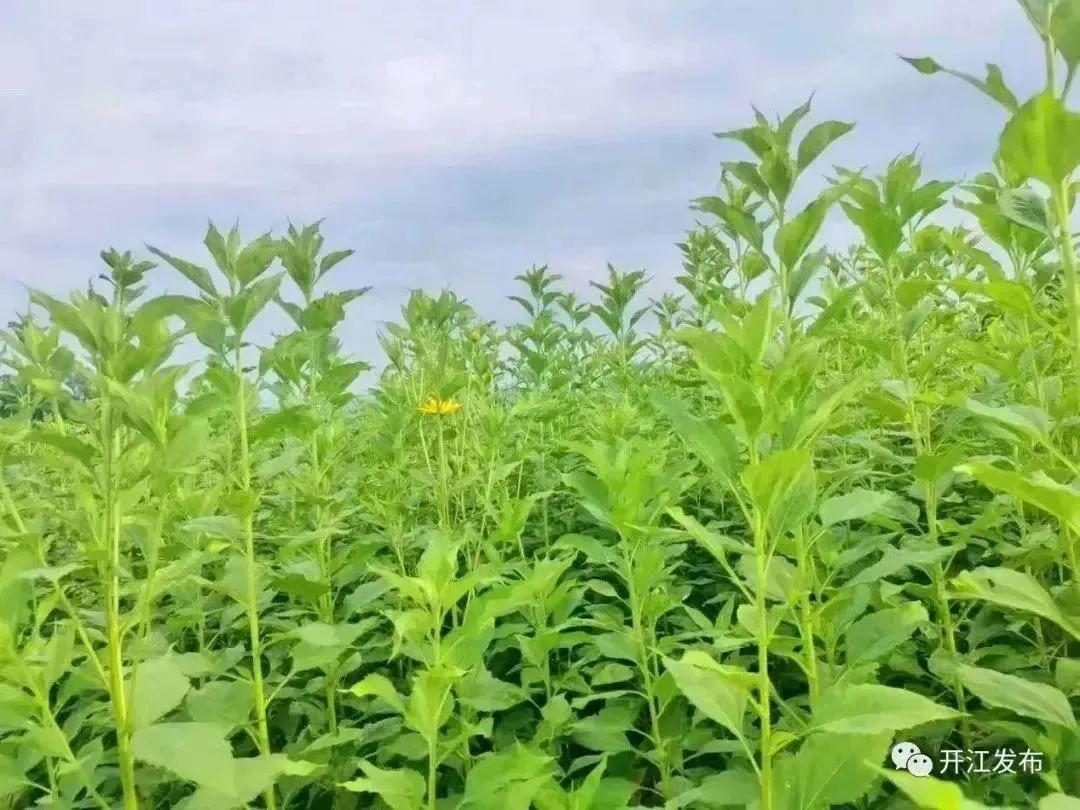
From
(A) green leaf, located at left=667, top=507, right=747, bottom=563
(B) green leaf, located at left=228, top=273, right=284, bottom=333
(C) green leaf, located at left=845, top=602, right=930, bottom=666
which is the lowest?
(C) green leaf, located at left=845, top=602, right=930, bottom=666

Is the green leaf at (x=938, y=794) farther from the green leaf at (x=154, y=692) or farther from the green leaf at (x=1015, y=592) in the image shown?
the green leaf at (x=154, y=692)

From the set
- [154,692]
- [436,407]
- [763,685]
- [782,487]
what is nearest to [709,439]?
[782,487]

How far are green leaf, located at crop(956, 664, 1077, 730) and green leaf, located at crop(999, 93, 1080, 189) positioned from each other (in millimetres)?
864

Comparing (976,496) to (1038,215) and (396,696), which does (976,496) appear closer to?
(1038,215)

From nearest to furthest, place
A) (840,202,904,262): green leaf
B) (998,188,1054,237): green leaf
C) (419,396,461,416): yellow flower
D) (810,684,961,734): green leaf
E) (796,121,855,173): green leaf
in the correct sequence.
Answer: (810,684,961,734): green leaf → (998,188,1054,237): green leaf → (796,121,855,173): green leaf → (840,202,904,262): green leaf → (419,396,461,416): yellow flower

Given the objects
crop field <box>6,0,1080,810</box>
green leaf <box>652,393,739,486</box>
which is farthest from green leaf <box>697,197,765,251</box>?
green leaf <box>652,393,739,486</box>

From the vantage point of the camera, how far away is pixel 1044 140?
148cm

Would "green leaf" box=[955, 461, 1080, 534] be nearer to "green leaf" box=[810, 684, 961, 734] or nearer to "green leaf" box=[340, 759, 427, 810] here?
"green leaf" box=[810, 684, 961, 734]

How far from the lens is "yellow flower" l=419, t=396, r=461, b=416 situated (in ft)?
10.4

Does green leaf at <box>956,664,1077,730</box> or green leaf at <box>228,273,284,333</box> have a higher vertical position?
green leaf at <box>228,273,284,333</box>

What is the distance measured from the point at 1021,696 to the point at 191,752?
Result: 137 centimetres

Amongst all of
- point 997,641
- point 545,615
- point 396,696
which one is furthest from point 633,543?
point 997,641

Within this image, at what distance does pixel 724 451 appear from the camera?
4.94 feet

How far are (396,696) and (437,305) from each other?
233 cm
